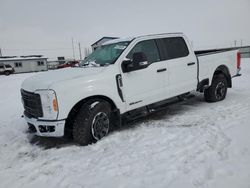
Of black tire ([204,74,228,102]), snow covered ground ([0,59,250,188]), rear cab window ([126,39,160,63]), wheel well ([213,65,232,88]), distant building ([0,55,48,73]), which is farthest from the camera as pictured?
distant building ([0,55,48,73])

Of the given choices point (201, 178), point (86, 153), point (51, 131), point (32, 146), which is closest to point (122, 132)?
point (86, 153)

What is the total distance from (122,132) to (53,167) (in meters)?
1.61

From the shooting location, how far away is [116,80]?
4141 mm

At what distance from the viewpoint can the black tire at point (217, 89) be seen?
20.2ft

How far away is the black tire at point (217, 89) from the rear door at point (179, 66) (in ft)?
2.82

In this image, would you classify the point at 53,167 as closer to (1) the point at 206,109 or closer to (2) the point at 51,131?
(2) the point at 51,131

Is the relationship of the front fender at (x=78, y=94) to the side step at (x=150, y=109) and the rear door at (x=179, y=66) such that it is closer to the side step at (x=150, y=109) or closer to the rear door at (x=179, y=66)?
the side step at (x=150, y=109)

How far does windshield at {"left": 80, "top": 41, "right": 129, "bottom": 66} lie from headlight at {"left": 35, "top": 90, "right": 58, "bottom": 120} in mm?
1336

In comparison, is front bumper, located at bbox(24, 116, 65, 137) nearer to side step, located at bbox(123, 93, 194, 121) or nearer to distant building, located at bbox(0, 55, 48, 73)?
side step, located at bbox(123, 93, 194, 121)

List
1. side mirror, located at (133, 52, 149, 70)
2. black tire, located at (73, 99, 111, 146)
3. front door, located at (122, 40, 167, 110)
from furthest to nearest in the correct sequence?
1. front door, located at (122, 40, 167, 110)
2. side mirror, located at (133, 52, 149, 70)
3. black tire, located at (73, 99, 111, 146)

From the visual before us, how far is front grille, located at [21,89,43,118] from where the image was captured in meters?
3.66

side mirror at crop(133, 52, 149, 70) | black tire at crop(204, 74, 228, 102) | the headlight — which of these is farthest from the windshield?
black tire at crop(204, 74, 228, 102)

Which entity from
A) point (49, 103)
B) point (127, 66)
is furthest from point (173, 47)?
point (49, 103)

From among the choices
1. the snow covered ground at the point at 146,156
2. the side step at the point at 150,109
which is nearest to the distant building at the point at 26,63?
the snow covered ground at the point at 146,156
